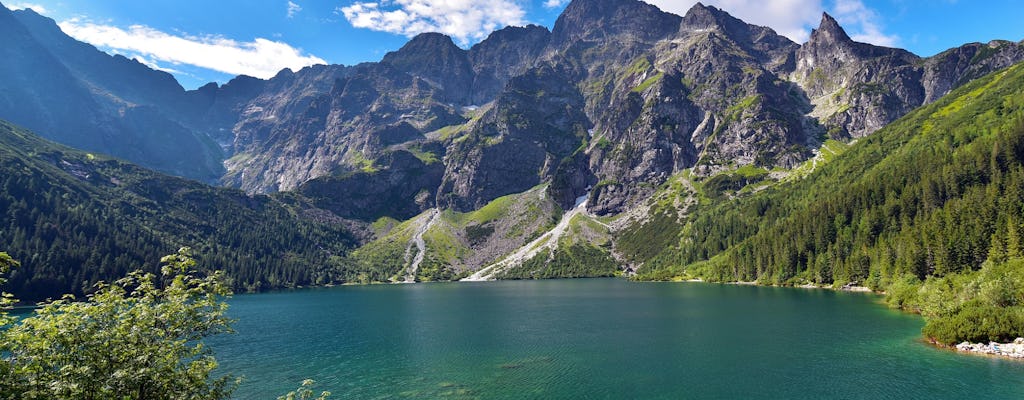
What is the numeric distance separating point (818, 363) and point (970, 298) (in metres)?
35.1

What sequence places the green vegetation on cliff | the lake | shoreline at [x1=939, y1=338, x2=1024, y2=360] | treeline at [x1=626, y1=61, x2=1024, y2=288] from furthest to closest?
treeline at [x1=626, y1=61, x2=1024, y2=288] < the green vegetation on cliff < shoreline at [x1=939, y1=338, x2=1024, y2=360] < the lake

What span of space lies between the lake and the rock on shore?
2.44 metres

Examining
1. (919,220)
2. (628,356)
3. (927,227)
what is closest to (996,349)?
(628,356)

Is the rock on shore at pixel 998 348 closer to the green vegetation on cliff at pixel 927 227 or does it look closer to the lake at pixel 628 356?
the green vegetation on cliff at pixel 927 227

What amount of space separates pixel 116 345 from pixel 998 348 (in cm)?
8335

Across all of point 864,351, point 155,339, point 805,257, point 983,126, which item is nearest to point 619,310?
point 864,351

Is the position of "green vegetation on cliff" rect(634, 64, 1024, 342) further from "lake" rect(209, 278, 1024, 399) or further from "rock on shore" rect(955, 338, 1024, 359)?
"lake" rect(209, 278, 1024, 399)

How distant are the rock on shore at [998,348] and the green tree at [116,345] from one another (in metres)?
78.8

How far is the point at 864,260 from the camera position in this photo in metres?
148

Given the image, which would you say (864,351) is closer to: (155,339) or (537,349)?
(537,349)

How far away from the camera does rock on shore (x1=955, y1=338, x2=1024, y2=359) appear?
56.3m

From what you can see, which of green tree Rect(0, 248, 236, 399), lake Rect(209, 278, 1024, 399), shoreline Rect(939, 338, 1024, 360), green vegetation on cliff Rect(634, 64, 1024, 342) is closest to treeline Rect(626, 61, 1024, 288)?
green vegetation on cliff Rect(634, 64, 1024, 342)

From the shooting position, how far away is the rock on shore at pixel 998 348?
56344mm

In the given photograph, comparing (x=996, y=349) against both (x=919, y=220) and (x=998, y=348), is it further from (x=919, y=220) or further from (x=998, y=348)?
(x=919, y=220)
